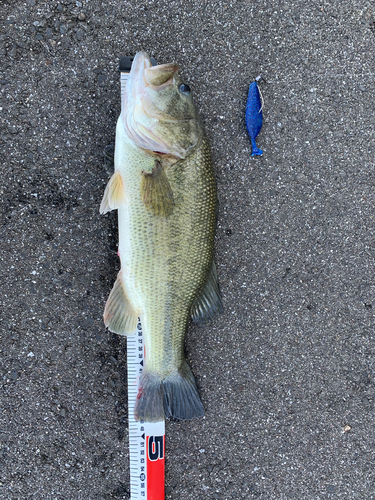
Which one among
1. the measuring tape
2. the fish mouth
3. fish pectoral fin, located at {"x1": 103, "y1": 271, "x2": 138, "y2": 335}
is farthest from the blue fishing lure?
the measuring tape

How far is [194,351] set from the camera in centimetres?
221

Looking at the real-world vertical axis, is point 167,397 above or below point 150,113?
below

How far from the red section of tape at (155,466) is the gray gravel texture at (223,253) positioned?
0.09 m

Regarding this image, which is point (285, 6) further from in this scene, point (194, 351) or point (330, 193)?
point (194, 351)

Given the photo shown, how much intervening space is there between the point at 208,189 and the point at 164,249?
0.40 metres

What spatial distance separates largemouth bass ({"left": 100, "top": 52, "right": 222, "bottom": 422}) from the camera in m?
1.70

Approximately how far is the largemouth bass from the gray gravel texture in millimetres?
355

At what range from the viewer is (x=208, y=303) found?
1.99m

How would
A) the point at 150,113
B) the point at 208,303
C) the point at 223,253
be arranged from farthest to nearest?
1. the point at 223,253
2. the point at 208,303
3. the point at 150,113

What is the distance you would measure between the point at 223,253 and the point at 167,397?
3.16ft

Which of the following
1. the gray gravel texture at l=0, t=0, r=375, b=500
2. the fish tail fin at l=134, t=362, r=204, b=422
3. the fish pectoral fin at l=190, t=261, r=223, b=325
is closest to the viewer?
the fish tail fin at l=134, t=362, r=204, b=422

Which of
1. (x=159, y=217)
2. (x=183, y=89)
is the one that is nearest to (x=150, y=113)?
(x=183, y=89)

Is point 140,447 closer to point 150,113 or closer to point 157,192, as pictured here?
point 157,192

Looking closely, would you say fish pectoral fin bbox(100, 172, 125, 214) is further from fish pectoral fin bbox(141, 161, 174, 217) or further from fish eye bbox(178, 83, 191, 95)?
fish eye bbox(178, 83, 191, 95)
